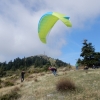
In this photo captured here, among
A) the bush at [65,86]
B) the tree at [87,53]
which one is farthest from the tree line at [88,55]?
the bush at [65,86]

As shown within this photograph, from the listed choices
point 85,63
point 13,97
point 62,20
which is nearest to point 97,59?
point 85,63

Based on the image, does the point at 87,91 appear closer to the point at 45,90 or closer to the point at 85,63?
the point at 45,90

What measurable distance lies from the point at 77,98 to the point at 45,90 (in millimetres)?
3729

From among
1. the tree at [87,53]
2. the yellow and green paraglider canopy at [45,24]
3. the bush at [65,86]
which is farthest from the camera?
the tree at [87,53]

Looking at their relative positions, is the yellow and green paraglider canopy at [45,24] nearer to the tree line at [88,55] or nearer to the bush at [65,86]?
the bush at [65,86]

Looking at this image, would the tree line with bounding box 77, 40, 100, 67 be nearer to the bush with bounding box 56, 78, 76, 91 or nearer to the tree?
the tree

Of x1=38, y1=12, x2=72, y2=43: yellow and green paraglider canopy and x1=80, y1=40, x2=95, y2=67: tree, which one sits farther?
x1=80, y1=40, x2=95, y2=67: tree

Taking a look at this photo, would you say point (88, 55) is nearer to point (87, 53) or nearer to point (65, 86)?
point (87, 53)

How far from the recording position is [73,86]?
15273mm

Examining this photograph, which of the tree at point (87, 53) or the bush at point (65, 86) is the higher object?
the tree at point (87, 53)

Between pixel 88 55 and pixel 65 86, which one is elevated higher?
pixel 88 55

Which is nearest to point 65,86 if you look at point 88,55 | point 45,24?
point 45,24

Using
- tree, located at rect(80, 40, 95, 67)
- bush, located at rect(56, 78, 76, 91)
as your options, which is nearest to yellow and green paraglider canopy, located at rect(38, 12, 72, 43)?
bush, located at rect(56, 78, 76, 91)

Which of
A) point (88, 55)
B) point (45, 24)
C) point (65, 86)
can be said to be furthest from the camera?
point (88, 55)
